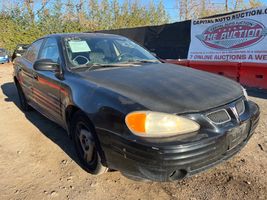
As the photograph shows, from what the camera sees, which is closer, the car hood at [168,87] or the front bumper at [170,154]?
the front bumper at [170,154]

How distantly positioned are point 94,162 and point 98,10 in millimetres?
24667

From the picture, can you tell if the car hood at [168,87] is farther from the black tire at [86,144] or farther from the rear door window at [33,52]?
the rear door window at [33,52]

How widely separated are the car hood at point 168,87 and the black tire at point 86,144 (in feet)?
1.50

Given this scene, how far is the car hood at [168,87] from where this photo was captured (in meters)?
2.47

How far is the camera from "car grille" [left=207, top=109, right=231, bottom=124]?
2.46m

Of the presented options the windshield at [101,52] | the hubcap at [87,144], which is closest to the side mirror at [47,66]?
the windshield at [101,52]

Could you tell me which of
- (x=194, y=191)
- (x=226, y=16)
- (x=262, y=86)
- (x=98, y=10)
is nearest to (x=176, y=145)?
(x=194, y=191)

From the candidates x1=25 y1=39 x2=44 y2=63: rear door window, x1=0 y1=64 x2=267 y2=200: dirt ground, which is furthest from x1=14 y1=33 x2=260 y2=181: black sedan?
x1=25 y1=39 x2=44 y2=63: rear door window

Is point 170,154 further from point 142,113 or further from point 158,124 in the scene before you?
point 142,113

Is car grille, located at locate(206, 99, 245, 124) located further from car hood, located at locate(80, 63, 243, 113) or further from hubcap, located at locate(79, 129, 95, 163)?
hubcap, located at locate(79, 129, 95, 163)

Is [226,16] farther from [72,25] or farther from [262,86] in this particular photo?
[72,25]

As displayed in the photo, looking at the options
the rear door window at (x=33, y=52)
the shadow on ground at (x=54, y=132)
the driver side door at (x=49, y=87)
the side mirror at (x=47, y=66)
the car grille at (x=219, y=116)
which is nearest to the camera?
the car grille at (x=219, y=116)

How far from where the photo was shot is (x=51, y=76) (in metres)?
3.75

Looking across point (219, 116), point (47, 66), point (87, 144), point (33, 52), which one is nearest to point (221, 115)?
point (219, 116)
